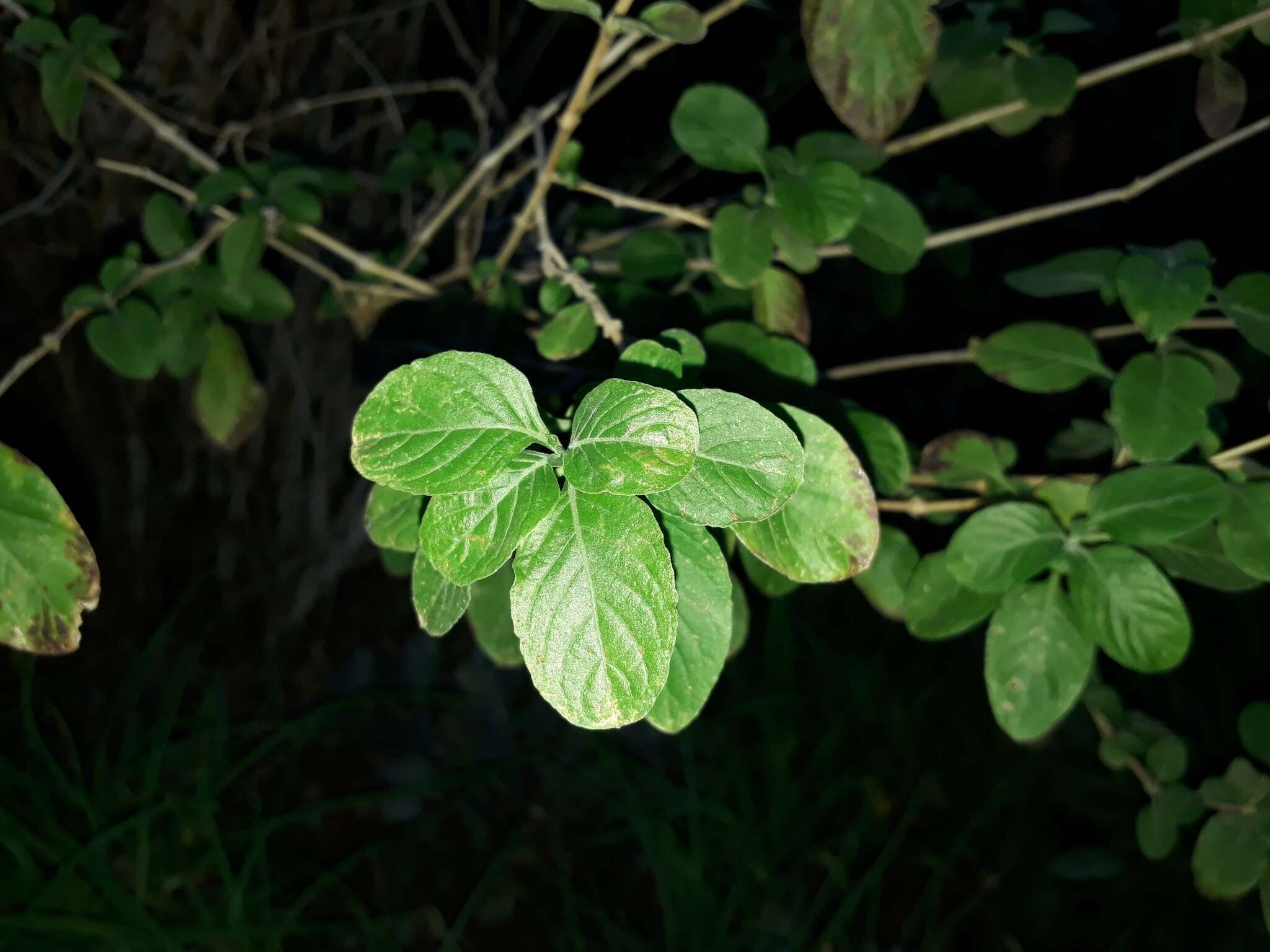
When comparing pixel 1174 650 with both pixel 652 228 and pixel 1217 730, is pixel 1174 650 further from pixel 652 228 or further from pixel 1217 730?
pixel 1217 730

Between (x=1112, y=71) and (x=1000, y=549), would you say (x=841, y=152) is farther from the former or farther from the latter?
(x=1000, y=549)

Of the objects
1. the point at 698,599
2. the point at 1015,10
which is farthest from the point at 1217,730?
the point at 698,599

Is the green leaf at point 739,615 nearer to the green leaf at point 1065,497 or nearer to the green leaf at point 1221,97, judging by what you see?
the green leaf at point 1065,497

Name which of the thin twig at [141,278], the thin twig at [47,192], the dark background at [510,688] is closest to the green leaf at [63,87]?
the thin twig at [141,278]

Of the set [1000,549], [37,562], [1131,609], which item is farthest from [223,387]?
[1131,609]

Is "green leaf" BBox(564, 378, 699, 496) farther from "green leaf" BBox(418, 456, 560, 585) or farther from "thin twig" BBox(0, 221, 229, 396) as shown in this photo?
"thin twig" BBox(0, 221, 229, 396)

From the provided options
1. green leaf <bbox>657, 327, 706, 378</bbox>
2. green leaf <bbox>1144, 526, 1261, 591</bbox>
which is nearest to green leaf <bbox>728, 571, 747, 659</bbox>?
green leaf <bbox>657, 327, 706, 378</bbox>
